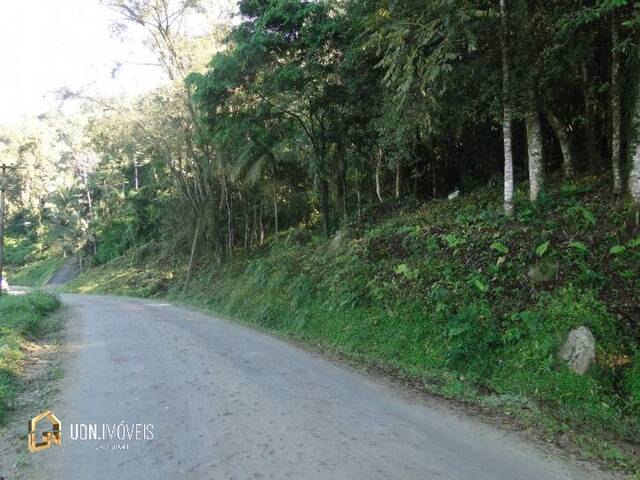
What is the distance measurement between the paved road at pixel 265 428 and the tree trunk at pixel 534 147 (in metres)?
6.00

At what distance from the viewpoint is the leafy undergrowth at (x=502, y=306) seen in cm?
623

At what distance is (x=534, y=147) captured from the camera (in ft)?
34.5

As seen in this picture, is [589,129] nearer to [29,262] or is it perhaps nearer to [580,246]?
[580,246]

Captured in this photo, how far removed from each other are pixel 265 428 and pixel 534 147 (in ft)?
28.4

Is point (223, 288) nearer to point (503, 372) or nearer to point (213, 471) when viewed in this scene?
point (503, 372)

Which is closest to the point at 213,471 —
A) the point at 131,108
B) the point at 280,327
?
the point at 280,327

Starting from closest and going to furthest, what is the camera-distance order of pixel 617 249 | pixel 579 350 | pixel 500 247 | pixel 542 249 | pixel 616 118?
pixel 579 350 < pixel 617 249 < pixel 542 249 < pixel 500 247 < pixel 616 118

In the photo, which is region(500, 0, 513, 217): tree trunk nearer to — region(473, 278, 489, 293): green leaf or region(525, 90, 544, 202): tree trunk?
region(525, 90, 544, 202): tree trunk

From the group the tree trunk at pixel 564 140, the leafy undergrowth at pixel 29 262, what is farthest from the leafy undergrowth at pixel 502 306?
the leafy undergrowth at pixel 29 262

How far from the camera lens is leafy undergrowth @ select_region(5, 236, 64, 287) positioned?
52.3m

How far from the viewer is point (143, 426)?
5.30 metres

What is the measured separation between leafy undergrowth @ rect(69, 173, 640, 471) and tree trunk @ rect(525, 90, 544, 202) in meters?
0.43

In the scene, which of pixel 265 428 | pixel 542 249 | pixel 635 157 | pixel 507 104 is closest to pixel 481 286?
pixel 542 249

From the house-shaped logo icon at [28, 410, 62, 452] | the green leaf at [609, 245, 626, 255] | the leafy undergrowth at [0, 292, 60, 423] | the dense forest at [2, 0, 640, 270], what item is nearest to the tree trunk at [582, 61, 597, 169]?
the dense forest at [2, 0, 640, 270]
